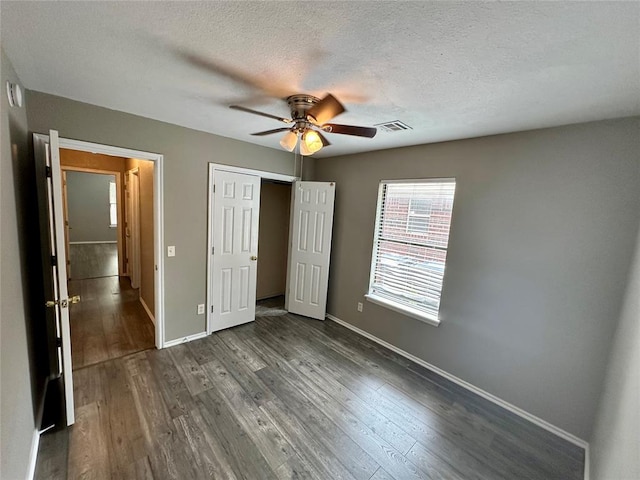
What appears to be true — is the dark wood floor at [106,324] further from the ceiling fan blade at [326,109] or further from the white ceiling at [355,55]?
the ceiling fan blade at [326,109]

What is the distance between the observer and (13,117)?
1.57 meters

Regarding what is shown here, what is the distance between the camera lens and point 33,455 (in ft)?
5.21

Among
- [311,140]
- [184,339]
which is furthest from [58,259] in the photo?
[311,140]

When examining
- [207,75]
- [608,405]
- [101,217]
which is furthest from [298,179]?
[101,217]

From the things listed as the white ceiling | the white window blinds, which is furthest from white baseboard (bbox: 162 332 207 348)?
the white ceiling

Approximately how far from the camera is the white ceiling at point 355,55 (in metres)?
1.03

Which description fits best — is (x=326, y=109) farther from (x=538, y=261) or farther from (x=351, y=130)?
(x=538, y=261)

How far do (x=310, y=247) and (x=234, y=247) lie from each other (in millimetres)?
1103

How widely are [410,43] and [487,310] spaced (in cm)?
232

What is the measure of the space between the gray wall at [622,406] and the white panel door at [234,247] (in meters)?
3.44

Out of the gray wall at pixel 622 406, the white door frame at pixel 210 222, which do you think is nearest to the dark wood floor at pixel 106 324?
the white door frame at pixel 210 222

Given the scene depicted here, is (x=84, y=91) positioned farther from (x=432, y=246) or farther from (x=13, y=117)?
(x=432, y=246)

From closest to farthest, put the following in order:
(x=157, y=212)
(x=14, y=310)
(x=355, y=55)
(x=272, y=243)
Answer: (x=355, y=55), (x=14, y=310), (x=157, y=212), (x=272, y=243)

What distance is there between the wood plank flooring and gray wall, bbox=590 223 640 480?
440 millimetres
